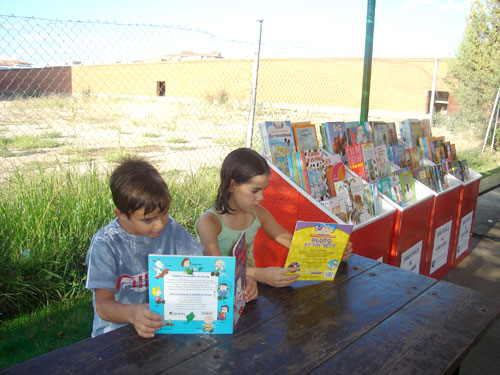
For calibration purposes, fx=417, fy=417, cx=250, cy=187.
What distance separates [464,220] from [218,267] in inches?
150

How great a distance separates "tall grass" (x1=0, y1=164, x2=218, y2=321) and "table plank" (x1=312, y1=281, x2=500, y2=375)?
2.28 m

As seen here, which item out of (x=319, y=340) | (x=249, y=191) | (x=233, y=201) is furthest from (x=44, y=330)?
(x=319, y=340)

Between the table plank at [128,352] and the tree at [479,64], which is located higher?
the tree at [479,64]

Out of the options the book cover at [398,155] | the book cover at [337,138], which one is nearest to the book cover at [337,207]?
the book cover at [337,138]

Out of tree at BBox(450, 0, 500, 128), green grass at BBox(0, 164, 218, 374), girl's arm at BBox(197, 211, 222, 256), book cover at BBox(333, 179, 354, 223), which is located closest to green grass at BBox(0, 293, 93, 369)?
green grass at BBox(0, 164, 218, 374)

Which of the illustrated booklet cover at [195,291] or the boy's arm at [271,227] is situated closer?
the illustrated booklet cover at [195,291]

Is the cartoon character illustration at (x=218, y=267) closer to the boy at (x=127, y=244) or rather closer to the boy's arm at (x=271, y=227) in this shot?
the boy at (x=127, y=244)

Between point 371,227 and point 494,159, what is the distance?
9.80 meters

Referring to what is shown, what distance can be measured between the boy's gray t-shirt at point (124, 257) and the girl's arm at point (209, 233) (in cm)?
14

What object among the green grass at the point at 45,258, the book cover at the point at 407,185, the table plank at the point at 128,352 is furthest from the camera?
the book cover at the point at 407,185

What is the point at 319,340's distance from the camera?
4.22ft

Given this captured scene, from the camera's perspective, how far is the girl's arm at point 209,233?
187 cm

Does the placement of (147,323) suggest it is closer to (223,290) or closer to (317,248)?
(223,290)

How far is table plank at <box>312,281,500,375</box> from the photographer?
1179 mm
